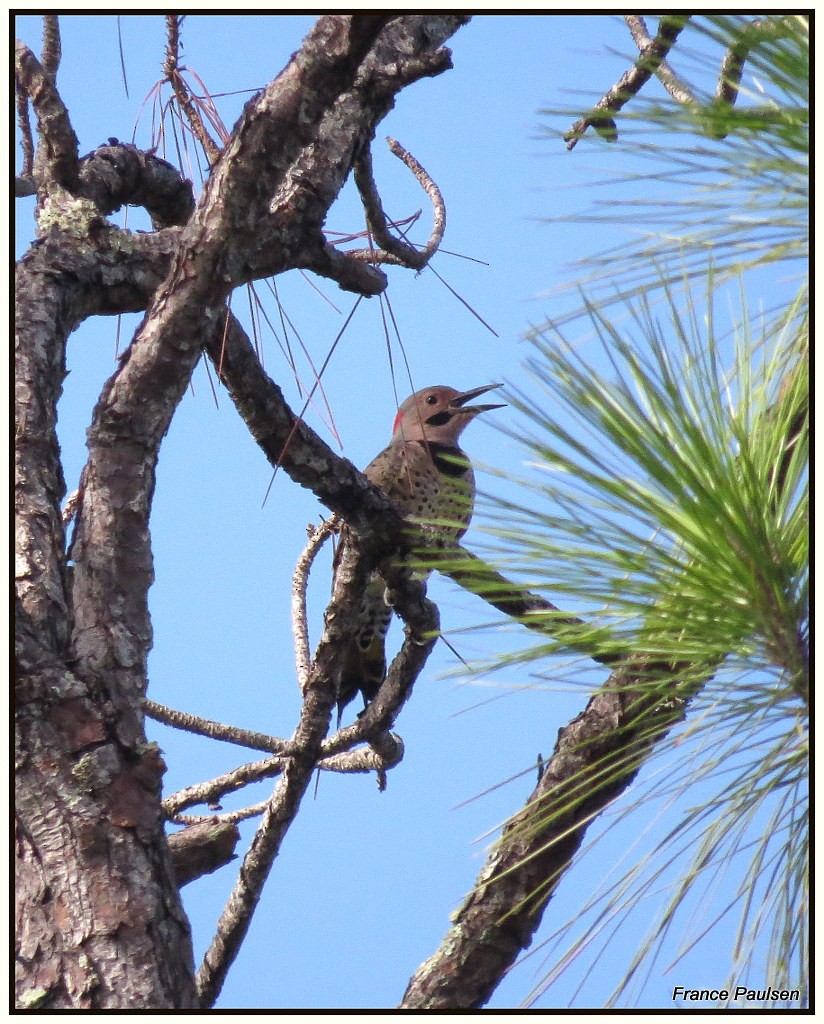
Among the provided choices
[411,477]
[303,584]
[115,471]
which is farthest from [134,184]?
[411,477]

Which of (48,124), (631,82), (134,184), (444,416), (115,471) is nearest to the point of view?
(115,471)

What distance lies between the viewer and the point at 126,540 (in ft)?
6.04

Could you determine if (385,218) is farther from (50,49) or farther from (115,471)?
(115,471)

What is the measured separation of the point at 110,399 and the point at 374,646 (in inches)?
90.6

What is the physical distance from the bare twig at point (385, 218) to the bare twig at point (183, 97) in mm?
314

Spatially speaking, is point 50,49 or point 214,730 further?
point 214,730

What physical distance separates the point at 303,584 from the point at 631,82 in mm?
1492

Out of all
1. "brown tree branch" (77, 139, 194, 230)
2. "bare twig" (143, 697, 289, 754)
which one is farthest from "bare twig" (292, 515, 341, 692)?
"brown tree branch" (77, 139, 194, 230)

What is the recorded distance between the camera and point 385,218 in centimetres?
259

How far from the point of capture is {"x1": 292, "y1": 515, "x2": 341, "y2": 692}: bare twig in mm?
3004

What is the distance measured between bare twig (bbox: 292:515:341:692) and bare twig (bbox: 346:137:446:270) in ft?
2.24

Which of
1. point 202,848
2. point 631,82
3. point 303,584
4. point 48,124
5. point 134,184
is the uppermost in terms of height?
point 631,82

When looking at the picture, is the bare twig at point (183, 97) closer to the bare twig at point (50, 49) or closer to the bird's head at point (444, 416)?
the bare twig at point (50, 49)

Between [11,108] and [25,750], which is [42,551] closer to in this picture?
[25,750]
